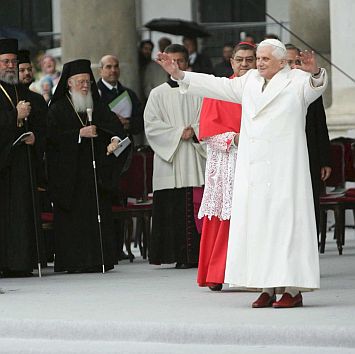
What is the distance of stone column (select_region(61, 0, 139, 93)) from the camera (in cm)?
2045

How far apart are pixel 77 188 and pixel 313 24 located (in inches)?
296

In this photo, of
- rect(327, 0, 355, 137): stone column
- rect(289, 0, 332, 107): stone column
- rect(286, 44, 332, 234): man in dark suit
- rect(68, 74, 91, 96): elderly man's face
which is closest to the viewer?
rect(286, 44, 332, 234): man in dark suit

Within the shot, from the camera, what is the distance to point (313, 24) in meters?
21.9

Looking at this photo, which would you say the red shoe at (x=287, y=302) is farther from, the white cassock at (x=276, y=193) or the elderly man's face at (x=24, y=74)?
the elderly man's face at (x=24, y=74)

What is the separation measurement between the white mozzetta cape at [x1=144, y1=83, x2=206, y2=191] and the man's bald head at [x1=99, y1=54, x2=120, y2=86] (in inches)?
66.1

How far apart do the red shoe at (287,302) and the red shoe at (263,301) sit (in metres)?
0.06

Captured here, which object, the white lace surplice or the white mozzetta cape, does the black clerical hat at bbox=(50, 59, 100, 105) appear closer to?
the white mozzetta cape

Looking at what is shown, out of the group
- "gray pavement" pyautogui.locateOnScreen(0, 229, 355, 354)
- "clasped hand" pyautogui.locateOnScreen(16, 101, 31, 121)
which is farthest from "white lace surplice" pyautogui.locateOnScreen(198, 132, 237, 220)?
"clasped hand" pyautogui.locateOnScreen(16, 101, 31, 121)

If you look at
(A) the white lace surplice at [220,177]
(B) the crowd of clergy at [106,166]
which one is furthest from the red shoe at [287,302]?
(A) the white lace surplice at [220,177]

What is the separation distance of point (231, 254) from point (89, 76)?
14.0 feet

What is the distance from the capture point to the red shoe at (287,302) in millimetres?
11180

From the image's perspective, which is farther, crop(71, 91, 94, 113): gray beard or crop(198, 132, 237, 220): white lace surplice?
crop(71, 91, 94, 113): gray beard

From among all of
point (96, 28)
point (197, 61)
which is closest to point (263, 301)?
point (96, 28)

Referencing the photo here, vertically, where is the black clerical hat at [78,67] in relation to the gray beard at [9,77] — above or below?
above
